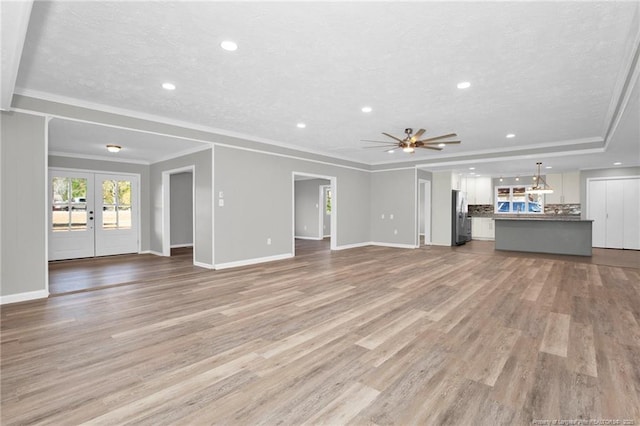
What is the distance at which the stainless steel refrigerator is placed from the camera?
9.59 metres

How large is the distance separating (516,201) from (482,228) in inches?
A: 59.1

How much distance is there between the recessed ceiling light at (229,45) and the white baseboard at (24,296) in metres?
3.92

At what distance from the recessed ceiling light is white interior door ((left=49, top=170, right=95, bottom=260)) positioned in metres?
6.45

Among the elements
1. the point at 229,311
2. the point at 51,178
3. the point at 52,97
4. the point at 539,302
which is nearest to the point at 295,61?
the point at 229,311

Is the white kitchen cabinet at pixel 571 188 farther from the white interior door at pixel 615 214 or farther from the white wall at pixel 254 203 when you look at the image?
the white wall at pixel 254 203

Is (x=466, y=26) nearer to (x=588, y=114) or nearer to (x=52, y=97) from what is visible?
(x=588, y=114)

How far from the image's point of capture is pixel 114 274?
5445mm

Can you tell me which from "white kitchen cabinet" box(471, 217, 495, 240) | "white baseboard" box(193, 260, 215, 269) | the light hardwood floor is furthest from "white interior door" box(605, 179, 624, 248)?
"white baseboard" box(193, 260, 215, 269)

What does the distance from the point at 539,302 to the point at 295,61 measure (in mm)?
4082

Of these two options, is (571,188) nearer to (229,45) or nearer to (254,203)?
(254,203)

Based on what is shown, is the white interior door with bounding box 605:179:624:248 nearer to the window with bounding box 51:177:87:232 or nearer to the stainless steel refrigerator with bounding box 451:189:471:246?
the stainless steel refrigerator with bounding box 451:189:471:246

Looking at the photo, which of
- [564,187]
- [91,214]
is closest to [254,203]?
[91,214]

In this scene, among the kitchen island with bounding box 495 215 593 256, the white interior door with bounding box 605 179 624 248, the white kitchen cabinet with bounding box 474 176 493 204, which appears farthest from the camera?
the white kitchen cabinet with bounding box 474 176 493 204

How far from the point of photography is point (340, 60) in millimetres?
3072
